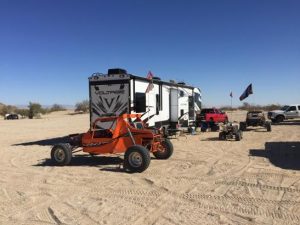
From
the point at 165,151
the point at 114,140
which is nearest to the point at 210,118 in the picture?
the point at 165,151

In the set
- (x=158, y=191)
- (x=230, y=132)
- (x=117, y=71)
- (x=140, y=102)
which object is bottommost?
(x=158, y=191)

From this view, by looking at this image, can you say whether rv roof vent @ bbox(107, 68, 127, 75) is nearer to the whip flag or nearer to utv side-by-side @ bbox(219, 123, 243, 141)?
the whip flag

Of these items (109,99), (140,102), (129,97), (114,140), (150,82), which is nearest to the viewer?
(114,140)

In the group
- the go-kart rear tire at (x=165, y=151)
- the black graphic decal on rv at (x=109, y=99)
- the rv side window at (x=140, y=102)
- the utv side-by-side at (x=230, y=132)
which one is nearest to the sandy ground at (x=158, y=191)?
the go-kart rear tire at (x=165, y=151)

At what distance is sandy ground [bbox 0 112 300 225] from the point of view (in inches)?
238

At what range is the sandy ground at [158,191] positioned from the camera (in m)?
6.05

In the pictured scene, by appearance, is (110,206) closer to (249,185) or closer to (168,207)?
(168,207)

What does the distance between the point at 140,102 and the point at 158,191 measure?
856cm

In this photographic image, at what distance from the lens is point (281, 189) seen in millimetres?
7676

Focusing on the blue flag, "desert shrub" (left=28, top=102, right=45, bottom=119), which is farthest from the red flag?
"desert shrub" (left=28, top=102, right=45, bottom=119)

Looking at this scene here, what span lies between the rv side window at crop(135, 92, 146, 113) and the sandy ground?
3.86 m

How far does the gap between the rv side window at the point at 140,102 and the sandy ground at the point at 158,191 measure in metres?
3.86

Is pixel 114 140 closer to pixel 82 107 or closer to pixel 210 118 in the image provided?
pixel 210 118

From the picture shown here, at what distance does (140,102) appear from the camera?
15992 mm
